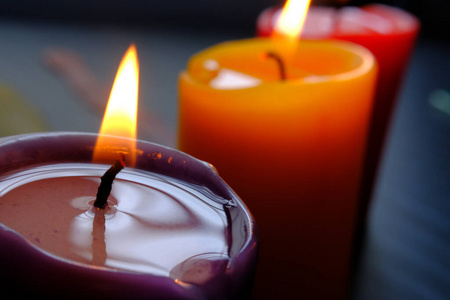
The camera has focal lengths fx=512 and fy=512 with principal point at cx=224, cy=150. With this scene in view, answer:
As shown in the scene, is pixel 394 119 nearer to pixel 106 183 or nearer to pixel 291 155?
pixel 291 155

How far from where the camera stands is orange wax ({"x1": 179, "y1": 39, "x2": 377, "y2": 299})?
29 centimetres

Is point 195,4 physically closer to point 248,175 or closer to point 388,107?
point 388,107

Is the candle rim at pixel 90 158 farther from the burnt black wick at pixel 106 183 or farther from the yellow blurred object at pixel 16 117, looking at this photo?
the yellow blurred object at pixel 16 117

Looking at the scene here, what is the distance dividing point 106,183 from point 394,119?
0.74 meters

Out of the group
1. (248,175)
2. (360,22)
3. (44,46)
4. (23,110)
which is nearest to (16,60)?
(44,46)

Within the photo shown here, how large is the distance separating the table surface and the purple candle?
0.29 metres

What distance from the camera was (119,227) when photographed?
176 mm

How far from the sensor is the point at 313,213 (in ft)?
1.01

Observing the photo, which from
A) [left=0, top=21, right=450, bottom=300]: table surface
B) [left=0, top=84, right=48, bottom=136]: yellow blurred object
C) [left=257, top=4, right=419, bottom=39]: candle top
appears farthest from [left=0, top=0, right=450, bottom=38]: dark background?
[left=257, top=4, right=419, bottom=39]: candle top

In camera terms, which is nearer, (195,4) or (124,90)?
(124,90)

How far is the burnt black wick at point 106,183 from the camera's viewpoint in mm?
167

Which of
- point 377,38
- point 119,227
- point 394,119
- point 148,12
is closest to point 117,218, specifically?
point 119,227

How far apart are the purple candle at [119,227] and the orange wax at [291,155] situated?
0.29ft

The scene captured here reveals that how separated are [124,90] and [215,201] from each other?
72 mm
